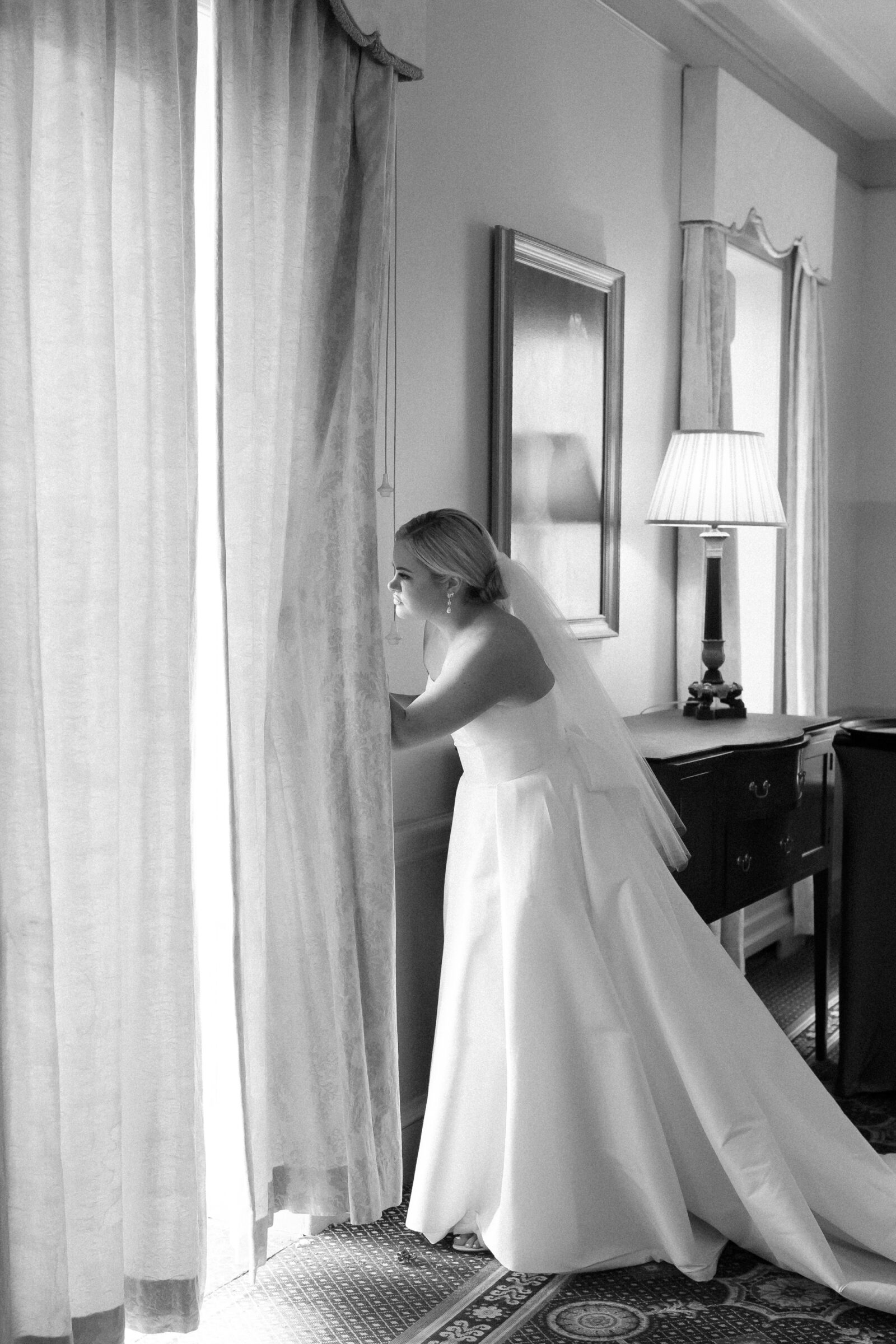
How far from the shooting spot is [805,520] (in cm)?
550

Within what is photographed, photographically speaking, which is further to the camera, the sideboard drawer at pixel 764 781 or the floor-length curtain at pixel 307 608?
the sideboard drawer at pixel 764 781

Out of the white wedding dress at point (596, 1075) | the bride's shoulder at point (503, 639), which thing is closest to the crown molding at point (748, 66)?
the bride's shoulder at point (503, 639)

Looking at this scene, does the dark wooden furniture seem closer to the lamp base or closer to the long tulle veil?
the lamp base

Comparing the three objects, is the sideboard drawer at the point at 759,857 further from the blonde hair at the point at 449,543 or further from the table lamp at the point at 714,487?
the blonde hair at the point at 449,543

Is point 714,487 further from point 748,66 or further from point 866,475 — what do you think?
point 866,475

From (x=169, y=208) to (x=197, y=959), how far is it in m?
1.31

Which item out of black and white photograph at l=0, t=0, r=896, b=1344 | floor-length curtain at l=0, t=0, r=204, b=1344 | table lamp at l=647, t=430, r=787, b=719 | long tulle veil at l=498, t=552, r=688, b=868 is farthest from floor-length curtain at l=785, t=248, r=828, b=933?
floor-length curtain at l=0, t=0, r=204, b=1344

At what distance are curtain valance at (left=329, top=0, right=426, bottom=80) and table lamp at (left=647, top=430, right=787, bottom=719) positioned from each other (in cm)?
154

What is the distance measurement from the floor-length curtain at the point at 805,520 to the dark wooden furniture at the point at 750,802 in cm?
111

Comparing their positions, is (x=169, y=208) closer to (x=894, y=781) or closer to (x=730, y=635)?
(x=894, y=781)

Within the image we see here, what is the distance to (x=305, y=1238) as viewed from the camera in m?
3.05

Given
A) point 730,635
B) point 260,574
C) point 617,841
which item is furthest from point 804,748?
point 260,574

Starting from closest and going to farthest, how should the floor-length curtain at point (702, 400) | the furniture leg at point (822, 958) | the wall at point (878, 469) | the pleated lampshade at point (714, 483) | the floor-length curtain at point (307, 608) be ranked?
the floor-length curtain at point (307, 608) < the pleated lampshade at point (714, 483) < the furniture leg at point (822, 958) < the floor-length curtain at point (702, 400) < the wall at point (878, 469)

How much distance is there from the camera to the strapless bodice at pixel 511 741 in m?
3.04
